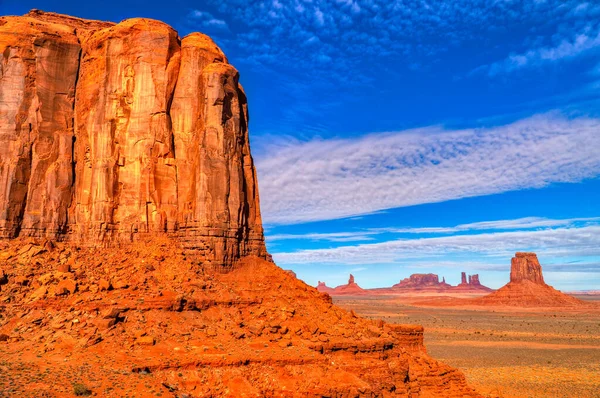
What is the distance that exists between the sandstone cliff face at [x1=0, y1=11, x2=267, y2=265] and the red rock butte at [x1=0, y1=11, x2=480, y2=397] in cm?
9

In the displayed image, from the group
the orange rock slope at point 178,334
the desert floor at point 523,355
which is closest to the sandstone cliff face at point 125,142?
the orange rock slope at point 178,334

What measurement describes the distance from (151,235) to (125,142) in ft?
22.1

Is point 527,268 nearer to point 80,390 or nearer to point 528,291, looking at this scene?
point 528,291

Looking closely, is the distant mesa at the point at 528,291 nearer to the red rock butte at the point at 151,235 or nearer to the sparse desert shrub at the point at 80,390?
the red rock butte at the point at 151,235

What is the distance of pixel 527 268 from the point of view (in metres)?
196

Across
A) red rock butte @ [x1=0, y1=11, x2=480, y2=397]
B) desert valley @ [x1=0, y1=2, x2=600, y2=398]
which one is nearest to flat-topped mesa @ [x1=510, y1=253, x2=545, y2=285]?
desert valley @ [x1=0, y1=2, x2=600, y2=398]

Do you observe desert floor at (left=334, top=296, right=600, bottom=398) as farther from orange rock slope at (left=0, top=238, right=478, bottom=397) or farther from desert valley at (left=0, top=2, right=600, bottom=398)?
orange rock slope at (left=0, top=238, right=478, bottom=397)

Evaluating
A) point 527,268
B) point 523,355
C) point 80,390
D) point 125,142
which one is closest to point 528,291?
point 527,268

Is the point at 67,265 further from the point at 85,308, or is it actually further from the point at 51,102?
the point at 51,102

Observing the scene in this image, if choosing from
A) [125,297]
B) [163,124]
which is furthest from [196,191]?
[125,297]

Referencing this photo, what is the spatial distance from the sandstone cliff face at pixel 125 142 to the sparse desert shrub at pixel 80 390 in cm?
1276

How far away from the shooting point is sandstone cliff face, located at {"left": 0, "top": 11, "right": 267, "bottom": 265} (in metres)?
33.7

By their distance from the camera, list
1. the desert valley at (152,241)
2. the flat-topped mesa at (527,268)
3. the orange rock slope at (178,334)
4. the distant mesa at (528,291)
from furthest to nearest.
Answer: the flat-topped mesa at (527,268), the distant mesa at (528,291), the desert valley at (152,241), the orange rock slope at (178,334)

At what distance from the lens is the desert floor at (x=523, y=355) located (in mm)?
47156
